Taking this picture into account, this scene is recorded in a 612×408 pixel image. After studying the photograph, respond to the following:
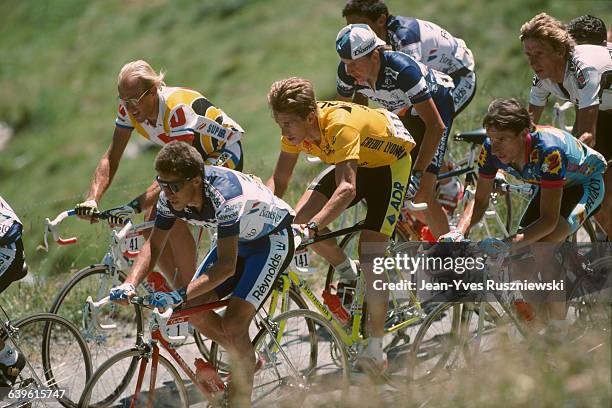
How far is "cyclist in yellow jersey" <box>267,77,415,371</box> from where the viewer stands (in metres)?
6.11

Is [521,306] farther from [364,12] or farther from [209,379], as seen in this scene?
[364,12]

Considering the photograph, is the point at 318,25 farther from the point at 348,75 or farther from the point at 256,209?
the point at 256,209

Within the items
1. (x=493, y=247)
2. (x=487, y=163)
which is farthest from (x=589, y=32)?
(x=493, y=247)

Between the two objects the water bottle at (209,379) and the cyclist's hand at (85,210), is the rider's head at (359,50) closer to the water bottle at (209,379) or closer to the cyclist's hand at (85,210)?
the cyclist's hand at (85,210)

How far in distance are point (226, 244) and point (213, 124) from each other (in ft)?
5.67

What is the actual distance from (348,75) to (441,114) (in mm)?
749

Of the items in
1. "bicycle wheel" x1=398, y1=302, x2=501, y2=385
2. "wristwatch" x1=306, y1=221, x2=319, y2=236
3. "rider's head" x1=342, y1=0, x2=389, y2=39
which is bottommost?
"bicycle wheel" x1=398, y1=302, x2=501, y2=385

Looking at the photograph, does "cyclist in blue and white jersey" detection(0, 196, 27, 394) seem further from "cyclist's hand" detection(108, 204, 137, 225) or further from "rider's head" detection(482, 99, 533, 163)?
"rider's head" detection(482, 99, 533, 163)

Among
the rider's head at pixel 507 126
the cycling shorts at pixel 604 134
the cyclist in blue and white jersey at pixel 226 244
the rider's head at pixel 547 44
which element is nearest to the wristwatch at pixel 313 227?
the cyclist in blue and white jersey at pixel 226 244

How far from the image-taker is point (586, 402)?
4.54 metres

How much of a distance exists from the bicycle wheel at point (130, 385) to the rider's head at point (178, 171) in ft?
2.74

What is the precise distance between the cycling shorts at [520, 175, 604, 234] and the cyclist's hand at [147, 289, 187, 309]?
89.7 inches

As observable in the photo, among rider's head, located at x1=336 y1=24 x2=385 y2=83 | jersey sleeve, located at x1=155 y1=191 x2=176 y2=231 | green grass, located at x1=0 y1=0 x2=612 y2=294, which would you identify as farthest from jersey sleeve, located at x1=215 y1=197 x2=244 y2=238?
green grass, located at x1=0 y1=0 x2=612 y2=294

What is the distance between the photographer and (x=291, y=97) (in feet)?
19.8
